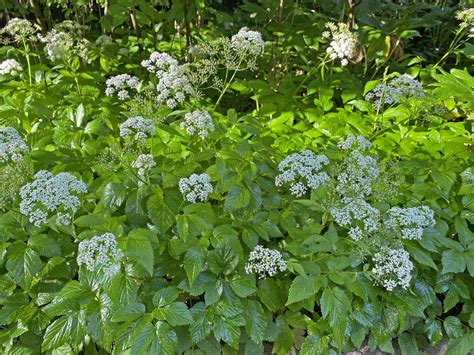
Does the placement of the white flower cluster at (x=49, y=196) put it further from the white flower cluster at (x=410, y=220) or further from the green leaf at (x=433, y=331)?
the green leaf at (x=433, y=331)

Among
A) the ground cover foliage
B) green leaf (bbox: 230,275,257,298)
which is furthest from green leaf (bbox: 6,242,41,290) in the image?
green leaf (bbox: 230,275,257,298)

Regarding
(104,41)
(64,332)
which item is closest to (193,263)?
(64,332)

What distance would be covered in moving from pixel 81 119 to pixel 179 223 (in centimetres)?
112

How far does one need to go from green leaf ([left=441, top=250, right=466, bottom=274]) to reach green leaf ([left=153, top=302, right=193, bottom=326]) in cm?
115

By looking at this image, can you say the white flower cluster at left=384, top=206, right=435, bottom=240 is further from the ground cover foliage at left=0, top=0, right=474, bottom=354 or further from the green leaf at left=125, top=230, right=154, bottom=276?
the green leaf at left=125, top=230, right=154, bottom=276

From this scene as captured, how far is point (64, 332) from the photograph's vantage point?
1785 mm

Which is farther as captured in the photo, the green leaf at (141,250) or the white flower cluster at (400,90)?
the white flower cluster at (400,90)

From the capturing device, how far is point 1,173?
1.91 meters

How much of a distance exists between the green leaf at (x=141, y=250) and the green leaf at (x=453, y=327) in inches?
56.2

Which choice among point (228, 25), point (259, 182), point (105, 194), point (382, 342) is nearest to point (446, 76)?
point (259, 182)

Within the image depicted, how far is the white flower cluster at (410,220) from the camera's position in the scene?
1855 millimetres

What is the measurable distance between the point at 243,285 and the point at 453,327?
105cm

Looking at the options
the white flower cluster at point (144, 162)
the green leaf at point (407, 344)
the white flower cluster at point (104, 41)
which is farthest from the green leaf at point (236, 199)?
the white flower cluster at point (104, 41)

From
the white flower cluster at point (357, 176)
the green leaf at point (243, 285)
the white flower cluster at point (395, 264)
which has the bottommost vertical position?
the green leaf at point (243, 285)
